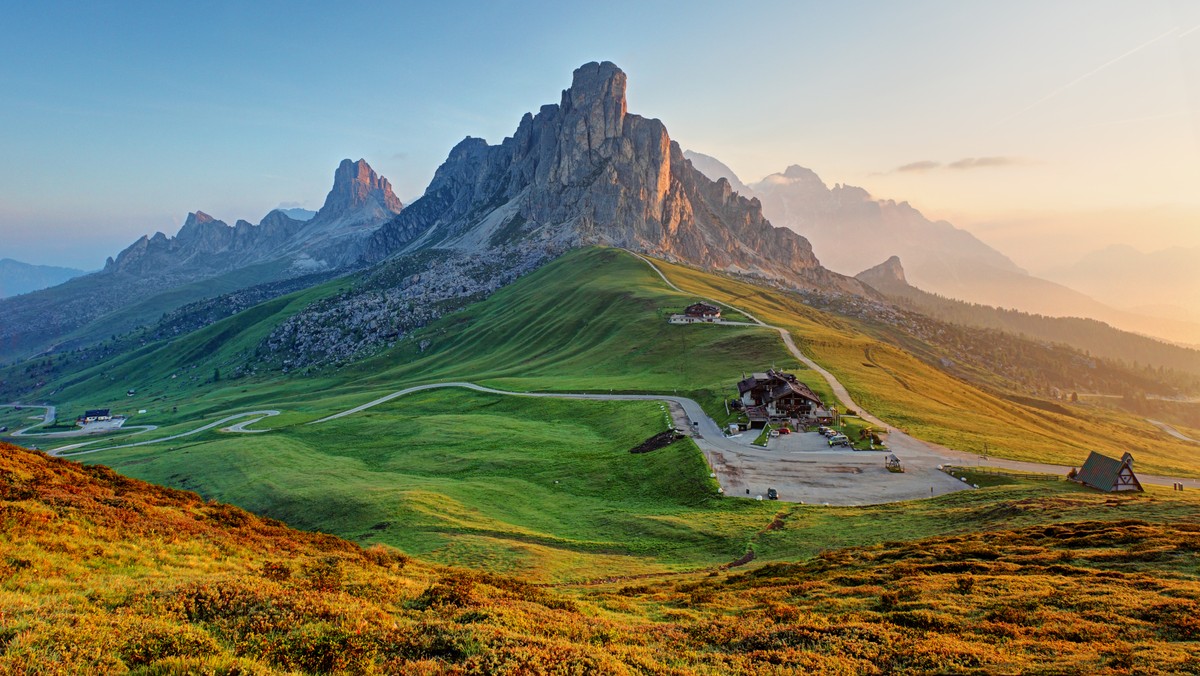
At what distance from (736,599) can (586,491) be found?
1474 inches

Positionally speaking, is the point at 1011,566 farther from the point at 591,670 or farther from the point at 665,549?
the point at 591,670

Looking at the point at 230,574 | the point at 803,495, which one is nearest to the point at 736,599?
the point at 230,574

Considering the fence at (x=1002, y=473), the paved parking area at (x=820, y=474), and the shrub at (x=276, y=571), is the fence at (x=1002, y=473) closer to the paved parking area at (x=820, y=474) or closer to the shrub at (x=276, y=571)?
the paved parking area at (x=820, y=474)

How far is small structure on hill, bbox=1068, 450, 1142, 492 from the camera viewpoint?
56.8 meters

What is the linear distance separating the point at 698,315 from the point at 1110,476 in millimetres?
108745

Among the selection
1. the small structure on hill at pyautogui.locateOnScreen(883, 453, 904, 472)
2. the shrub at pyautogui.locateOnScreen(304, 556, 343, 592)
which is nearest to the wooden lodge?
the small structure on hill at pyautogui.locateOnScreen(883, 453, 904, 472)

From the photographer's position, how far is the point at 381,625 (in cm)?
1783

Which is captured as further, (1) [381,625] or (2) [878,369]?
(2) [878,369]

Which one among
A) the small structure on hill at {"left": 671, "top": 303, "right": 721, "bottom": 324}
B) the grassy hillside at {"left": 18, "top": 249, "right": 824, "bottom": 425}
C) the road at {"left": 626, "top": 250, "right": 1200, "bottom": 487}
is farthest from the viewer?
the small structure on hill at {"left": 671, "top": 303, "right": 721, "bottom": 324}

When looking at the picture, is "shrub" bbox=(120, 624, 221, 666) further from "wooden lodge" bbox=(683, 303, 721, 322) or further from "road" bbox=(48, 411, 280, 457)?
"wooden lodge" bbox=(683, 303, 721, 322)

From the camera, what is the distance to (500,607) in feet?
71.2

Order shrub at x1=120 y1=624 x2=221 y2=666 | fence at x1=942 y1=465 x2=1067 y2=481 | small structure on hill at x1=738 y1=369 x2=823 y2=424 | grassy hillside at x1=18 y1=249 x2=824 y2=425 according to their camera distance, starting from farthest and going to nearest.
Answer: grassy hillside at x1=18 y1=249 x2=824 y2=425, small structure on hill at x1=738 y1=369 x2=823 y2=424, fence at x1=942 y1=465 x2=1067 y2=481, shrub at x1=120 y1=624 x2=221 y2=666

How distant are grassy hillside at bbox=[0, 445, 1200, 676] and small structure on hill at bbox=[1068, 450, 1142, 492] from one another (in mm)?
25314

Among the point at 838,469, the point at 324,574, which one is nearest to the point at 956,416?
the point at 838,469
